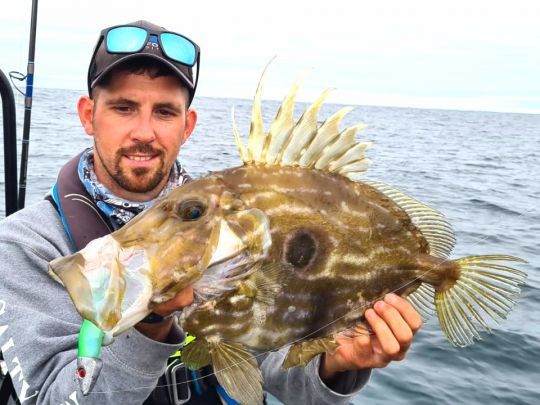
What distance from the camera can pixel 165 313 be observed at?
202cm

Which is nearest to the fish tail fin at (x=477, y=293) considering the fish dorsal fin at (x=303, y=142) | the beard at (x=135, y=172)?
the fish dorsal fin at (x=303, y=142)

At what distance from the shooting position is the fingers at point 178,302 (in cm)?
192

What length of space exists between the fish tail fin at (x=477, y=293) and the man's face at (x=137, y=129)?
64.1 inches

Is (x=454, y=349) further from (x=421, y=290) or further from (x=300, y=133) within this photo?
(x=300, y=133)

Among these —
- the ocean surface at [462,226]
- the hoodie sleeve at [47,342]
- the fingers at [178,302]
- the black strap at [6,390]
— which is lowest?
the ocean surface at [462,226]

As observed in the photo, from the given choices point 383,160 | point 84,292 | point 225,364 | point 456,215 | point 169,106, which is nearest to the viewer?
point 84,292

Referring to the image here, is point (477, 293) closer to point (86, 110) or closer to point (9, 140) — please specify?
point (86, 110)

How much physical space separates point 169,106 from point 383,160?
19998 millimetres

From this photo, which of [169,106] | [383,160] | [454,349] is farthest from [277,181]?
[383,160]

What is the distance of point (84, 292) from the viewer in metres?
1.71

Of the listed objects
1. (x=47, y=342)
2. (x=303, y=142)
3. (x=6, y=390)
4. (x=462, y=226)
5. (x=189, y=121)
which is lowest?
(x=462, y=226)

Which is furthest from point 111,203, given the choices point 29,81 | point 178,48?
point 29,81

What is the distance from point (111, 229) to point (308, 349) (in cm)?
130

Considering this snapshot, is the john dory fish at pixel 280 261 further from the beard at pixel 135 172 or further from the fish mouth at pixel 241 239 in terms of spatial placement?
the beard at pixel 135 172
